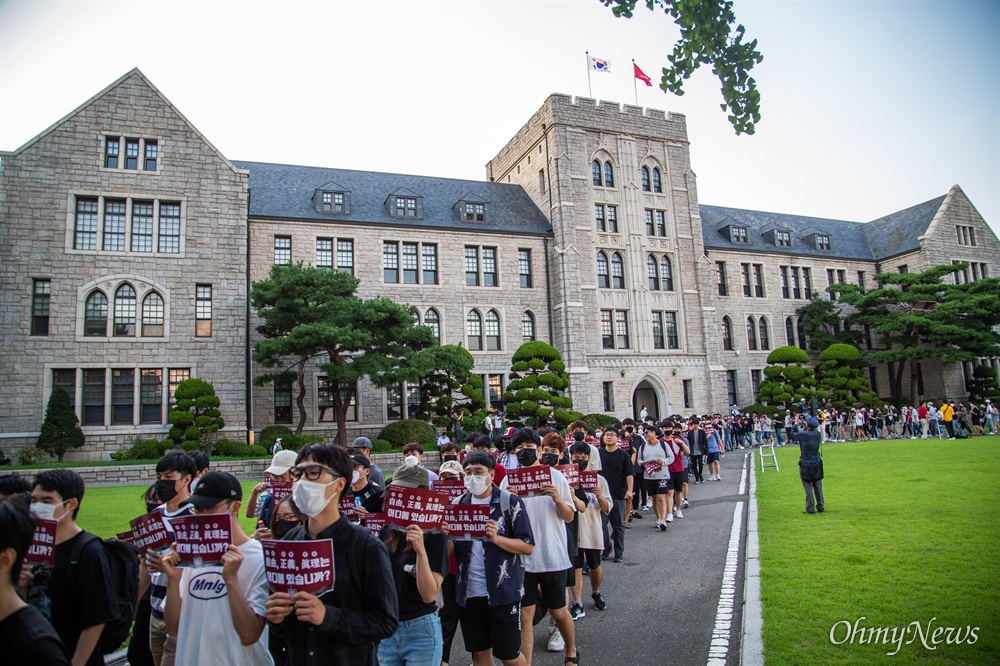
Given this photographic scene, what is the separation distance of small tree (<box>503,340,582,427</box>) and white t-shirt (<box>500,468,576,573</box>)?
73.7 ft

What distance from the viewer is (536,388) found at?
1161 inches

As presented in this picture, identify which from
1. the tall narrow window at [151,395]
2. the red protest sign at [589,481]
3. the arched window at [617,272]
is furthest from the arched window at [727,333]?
the red protest sign at [589,481]

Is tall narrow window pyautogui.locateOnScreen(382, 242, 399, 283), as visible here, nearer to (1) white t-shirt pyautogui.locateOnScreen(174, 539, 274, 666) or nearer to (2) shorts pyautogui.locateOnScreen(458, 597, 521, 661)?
(2) shorts pyautogui.locateOnScreen(458, 597, 521, 661)

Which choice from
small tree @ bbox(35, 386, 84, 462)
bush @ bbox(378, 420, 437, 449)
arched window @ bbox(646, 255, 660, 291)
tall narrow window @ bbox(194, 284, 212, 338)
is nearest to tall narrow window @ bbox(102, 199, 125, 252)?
tall narrow window @ bbox(194, 284, 212, 338)

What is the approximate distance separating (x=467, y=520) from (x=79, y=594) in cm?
255

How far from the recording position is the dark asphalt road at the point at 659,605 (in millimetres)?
6352

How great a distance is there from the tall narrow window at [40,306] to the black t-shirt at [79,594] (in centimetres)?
2622

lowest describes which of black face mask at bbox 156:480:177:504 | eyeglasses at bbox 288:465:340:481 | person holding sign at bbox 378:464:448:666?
person holding sign at bbox 378:464:448:666

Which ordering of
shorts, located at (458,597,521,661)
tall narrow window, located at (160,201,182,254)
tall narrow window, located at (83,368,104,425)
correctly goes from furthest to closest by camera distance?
tall narrow window, located at (160,201,182,254)
tall narrow window, located at (83,368,104,425)
shorts, located at (458,597,521,661)

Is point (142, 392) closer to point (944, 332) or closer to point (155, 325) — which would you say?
point (155, 325)

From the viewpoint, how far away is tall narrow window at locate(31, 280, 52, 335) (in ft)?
81.6

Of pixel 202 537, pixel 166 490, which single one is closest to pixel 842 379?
pixel 166 490

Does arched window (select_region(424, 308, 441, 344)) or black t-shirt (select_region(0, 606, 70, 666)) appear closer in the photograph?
black t-shirt (select_region(0, 606, 70, 666))
